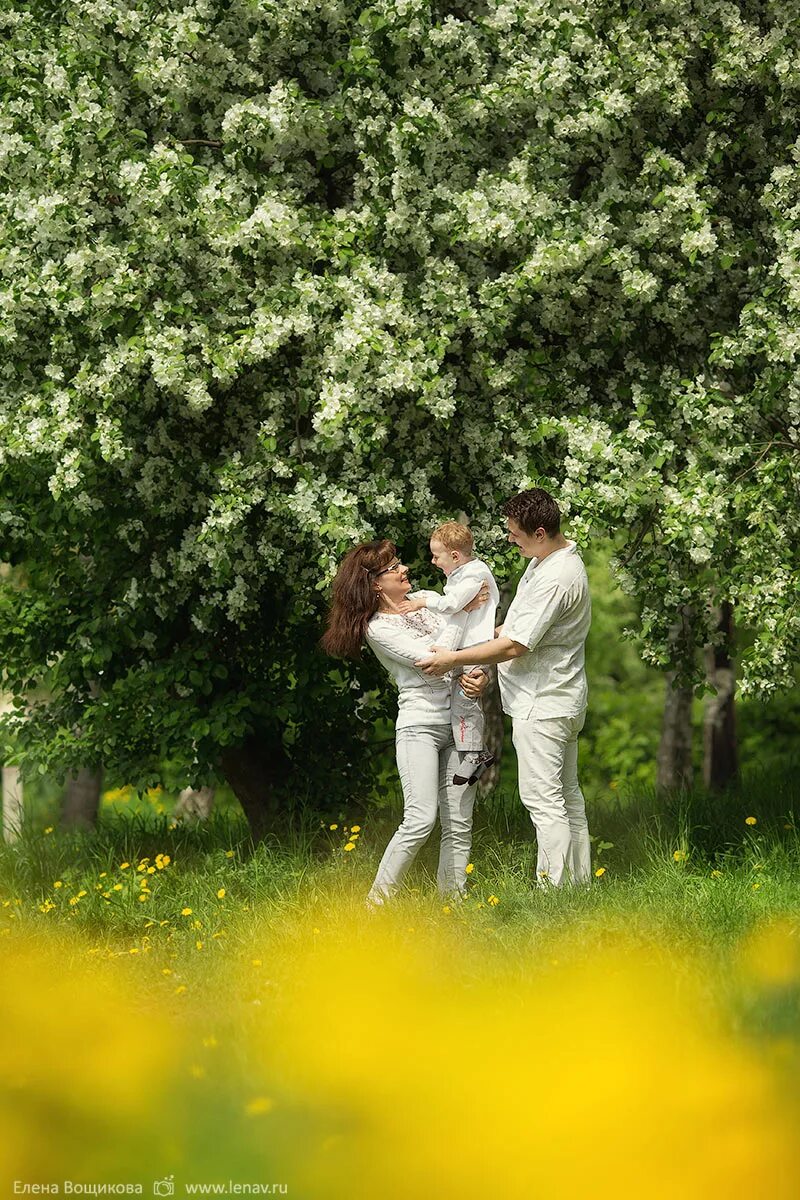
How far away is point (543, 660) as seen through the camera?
7344 mm

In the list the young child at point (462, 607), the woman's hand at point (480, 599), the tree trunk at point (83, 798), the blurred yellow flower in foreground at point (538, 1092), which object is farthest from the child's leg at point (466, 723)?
the tree trunk at point (83, 798)

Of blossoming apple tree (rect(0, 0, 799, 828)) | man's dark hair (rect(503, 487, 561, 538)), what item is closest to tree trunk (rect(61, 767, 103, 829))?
blossoming apple tree (rect(0, 0, 799, 828))

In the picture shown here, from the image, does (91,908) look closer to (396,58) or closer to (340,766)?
(340,766)

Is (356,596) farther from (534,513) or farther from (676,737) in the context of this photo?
(676,737)

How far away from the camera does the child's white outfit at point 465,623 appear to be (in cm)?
724

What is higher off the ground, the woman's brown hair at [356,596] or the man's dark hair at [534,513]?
the man's dark hair at [534,513]

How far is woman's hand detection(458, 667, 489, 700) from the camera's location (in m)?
7.29

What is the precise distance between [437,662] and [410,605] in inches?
20.7

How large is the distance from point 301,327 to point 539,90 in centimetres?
192

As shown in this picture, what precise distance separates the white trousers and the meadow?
16 centimetres

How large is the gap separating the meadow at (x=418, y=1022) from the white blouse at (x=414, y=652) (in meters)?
0.98

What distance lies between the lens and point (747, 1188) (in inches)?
137

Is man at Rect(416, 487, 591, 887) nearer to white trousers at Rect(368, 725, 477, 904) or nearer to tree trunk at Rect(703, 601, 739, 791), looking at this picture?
white trousers at Rect(368, 725, 477, 904)

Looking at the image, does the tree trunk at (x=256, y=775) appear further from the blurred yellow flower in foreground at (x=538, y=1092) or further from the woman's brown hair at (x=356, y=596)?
the blurred yellow flower in foreground at (x=538, y=1092)
